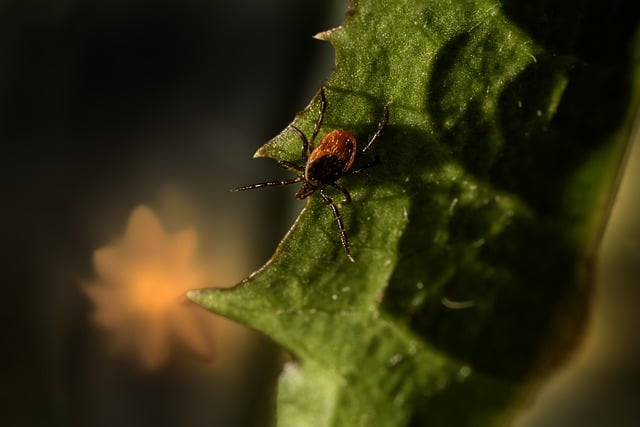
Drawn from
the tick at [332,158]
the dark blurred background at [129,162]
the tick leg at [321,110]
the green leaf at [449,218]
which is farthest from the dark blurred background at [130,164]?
the tick leg at [321,110]

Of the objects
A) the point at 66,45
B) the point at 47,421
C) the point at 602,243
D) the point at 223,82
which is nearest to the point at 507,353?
the point at 602,243

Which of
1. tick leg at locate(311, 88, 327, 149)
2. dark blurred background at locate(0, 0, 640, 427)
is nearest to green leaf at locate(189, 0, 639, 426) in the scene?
tick leg at locate(311, 88, 327, 149)

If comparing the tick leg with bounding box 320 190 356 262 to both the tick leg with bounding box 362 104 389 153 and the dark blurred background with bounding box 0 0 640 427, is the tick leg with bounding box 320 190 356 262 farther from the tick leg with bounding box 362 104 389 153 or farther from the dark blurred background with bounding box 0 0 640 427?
the dark blurred background with bounding box 0 0 640 427

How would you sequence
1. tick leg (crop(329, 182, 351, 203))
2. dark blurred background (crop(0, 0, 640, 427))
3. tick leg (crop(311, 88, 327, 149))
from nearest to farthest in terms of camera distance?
1. tick leg (crop(311, 88, 327, 149))
2. tick leg (crop(329, 182, 351, 203))
3. dark blurred background (crop(0, 0, 640, 427))

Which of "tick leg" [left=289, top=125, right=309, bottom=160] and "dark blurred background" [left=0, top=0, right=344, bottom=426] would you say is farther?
"dark blurred background" [left=0, top=0, right=344, bottom=426]

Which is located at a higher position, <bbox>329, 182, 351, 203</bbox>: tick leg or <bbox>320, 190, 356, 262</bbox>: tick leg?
<bbox>329, 182, 351, 203</bbox>: tick leg

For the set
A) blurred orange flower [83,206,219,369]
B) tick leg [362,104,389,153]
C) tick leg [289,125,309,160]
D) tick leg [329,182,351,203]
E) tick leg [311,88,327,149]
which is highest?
tick leg [362,104,389,153]

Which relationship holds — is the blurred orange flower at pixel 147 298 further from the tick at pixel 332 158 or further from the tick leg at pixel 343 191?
the tick leg at pixel 343 191
